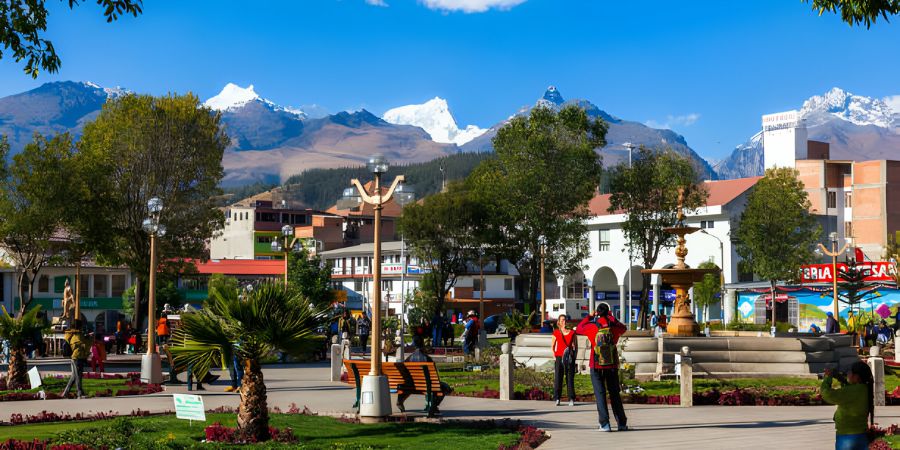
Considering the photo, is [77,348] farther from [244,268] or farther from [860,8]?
[244,268]

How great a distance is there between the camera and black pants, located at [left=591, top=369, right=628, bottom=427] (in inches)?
589

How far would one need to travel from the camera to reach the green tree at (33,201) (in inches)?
1706

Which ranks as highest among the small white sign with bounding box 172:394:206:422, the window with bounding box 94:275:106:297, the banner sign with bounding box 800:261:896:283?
the banner sign with bounding box 800:261:896:283

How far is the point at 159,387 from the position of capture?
23234 mm

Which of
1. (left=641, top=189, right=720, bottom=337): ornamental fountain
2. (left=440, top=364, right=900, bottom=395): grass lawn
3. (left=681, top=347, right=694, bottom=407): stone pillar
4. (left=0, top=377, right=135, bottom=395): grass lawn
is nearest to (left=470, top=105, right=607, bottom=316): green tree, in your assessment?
(left=641, top=189, right=720, bottom=337): ornamental fountain

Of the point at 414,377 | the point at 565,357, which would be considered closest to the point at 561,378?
the point at 565,357

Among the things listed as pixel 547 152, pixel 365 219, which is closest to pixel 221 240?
pixel 365 219

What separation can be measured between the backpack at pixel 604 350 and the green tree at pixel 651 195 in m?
41.4

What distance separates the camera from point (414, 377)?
668 inches

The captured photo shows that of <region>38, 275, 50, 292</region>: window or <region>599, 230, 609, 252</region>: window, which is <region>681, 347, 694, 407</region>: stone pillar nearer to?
<region>599, 230, 609, 252</region>: window

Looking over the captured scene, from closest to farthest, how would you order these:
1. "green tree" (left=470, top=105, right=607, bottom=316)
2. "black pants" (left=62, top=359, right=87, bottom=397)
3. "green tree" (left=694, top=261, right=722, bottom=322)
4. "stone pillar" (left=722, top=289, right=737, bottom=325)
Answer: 1. "black pants" (left=62, top=359, right=87, bottom=397)
2. "green tree" (left=470, top=105, right=607, bottom=316)
3. "green tree" (left=694, top=261, right=722, bottom=322)
4. "stone pillar" (left=722, top=289, right=737, bottom=325)

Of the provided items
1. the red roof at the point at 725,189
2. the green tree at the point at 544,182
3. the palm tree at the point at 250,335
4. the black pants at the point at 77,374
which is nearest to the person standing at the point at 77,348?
the black pants at the point at 77,374

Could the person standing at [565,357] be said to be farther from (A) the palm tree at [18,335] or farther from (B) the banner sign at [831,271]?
(B) the banner sign at [831,271]

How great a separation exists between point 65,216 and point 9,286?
3232 centimetres
